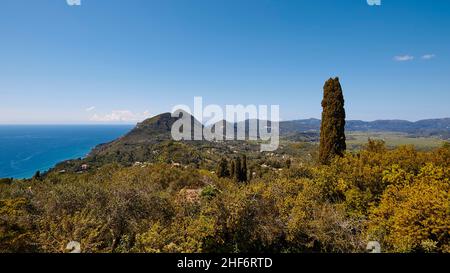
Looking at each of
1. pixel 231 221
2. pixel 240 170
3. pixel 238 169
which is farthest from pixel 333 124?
pixel 240 170

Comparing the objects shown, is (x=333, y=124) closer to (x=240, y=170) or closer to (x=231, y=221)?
(x=231, y=221)

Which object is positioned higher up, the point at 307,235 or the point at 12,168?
the point at 307,235

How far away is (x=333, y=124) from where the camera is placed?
669 inches

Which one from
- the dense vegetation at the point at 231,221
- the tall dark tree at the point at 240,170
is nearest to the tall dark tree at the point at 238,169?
the tall dark tree at the point at 240,170

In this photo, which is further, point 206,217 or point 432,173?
point 432,173

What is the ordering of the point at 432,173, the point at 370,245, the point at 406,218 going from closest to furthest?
the point at 370,245 → the point at 406,218 → the point at 432,173

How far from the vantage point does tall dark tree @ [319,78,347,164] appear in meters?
16.8

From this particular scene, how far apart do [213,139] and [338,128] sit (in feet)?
520

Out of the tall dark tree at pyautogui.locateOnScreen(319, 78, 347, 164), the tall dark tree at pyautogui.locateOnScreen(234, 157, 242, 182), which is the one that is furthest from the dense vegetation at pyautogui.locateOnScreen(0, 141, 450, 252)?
the tall dark tree at pyautogui.locateOnScreen(234, 157, 242, 182)

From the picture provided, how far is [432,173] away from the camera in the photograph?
30.5 feet

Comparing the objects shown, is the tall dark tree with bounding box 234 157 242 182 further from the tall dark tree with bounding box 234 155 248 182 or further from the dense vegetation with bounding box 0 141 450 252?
the dense vegetation with bounding box 0 141 450 252
